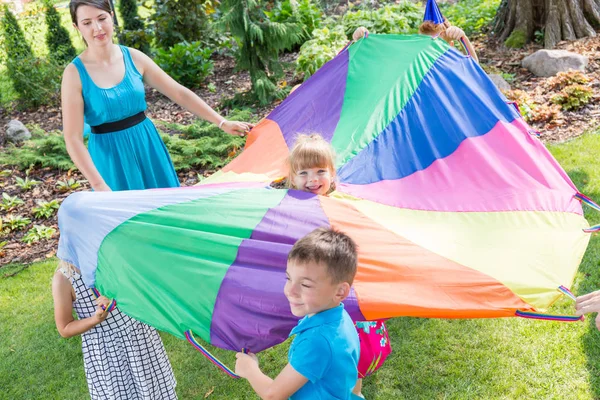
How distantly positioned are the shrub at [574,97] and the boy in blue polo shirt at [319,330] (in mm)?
4729

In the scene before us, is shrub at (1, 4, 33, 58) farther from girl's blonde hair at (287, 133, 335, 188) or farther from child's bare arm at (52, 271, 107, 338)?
child's bare arm at (52, 271, 107, 338)

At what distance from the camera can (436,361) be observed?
3178 millimetres

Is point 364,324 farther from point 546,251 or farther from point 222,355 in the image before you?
point 222,355

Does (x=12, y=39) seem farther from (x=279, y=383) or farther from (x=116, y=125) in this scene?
(x=279, y=383)

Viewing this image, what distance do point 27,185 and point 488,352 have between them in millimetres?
4573

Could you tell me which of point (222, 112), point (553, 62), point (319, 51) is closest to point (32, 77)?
point (222, 112)

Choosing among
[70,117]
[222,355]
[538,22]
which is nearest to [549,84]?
[538,22]

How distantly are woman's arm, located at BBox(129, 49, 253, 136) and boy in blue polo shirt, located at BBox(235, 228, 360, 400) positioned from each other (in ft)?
5.58

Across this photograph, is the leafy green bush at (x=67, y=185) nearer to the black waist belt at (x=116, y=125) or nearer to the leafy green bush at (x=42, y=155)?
the leafy green bush at (x=42, y=155)

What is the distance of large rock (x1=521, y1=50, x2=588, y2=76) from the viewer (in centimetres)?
642

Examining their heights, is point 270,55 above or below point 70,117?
below

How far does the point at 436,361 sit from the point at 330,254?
1706 mm

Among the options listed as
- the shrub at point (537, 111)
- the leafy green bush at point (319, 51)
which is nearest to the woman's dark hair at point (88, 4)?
the leafy green bush at point (319, 51)

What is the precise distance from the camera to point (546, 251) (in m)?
2.46
